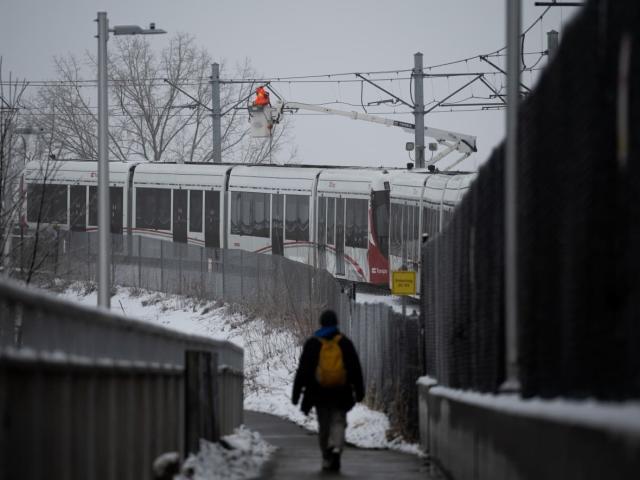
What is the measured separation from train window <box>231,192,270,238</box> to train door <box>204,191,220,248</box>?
574mm

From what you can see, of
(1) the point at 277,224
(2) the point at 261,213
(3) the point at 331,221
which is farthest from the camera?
(2) the point at 261,213

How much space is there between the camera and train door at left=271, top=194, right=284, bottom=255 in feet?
150

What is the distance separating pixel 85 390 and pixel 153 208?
134 feet

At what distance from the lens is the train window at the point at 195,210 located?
47531 millimetres

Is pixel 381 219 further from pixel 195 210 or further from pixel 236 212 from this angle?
pixel 195 210

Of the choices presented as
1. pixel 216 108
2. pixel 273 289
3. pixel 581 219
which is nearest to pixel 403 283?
pixel 273 289

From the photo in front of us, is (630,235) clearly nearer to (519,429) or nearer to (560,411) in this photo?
(560,411)

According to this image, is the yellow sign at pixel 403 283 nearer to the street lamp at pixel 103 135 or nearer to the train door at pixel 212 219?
the street lamp at pixel 103 135

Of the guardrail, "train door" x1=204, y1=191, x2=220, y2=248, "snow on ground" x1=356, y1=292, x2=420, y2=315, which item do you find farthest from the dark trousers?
"train door" x1=204, y1=191, x2=220, y2=248

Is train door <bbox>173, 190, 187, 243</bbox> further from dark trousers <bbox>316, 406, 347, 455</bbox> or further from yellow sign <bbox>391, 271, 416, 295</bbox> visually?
dark trousers <bbox>316, 406, 347, 455</bbox>

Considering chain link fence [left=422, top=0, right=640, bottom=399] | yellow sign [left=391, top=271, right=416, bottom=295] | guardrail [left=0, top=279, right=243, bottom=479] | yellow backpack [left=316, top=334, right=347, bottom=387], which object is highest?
chain link fence [left=422, top=0, right=640, bottom=399]

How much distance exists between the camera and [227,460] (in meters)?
14.3

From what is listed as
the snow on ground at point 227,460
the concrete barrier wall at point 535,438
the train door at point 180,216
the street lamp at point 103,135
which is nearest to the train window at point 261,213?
the train door at point 180,216

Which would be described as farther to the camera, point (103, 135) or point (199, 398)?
point (103, 135)
